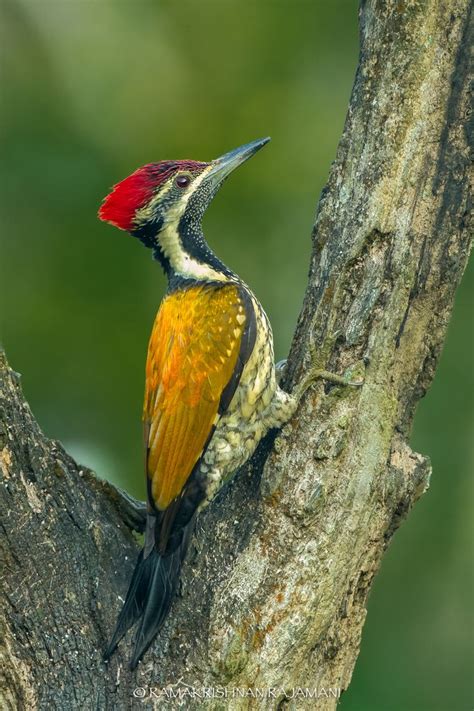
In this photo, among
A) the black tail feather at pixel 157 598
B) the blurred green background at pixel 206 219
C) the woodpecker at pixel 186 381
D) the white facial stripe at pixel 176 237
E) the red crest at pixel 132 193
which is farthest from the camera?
the blurred green background at pixel 206 219

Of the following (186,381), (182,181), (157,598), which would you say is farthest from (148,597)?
(182,181)

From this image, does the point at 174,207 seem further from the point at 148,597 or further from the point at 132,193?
the point at 148,597

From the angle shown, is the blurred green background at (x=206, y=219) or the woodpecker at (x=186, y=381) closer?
the woodpecker at (x=186, y=381)

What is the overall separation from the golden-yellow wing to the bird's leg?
41 cm

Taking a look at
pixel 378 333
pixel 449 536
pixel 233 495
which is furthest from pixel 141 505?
pixel 449 536

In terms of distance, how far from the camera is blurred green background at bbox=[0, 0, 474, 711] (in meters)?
5.57

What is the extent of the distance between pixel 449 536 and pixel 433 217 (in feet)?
8.81

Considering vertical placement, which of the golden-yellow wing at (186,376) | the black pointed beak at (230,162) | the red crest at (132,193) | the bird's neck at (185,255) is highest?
the black pointed beak at (230,162)

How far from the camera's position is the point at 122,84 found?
5.79 m

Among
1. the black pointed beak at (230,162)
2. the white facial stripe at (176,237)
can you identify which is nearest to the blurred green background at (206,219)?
the black pointed beak at (230,162)

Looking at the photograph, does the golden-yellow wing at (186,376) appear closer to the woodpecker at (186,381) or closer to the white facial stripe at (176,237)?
the woodpecker at (186,381)

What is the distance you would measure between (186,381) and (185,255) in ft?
2.64

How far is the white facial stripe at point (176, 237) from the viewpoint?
447 cm

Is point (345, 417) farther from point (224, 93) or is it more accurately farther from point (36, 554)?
point (224, 93)
